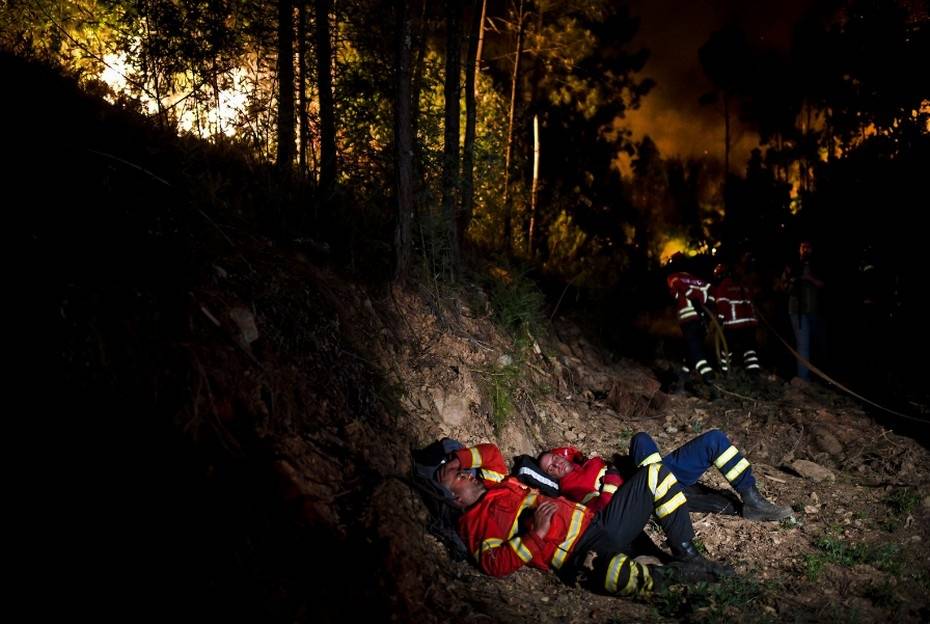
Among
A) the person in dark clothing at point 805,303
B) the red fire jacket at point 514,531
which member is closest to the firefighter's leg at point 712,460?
the red fire jacket at point 514,531

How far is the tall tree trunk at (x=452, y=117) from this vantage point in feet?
27.7

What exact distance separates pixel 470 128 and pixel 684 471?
872 cm

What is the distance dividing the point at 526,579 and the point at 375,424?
1656mm

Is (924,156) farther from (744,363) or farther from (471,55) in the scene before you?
(471,55)

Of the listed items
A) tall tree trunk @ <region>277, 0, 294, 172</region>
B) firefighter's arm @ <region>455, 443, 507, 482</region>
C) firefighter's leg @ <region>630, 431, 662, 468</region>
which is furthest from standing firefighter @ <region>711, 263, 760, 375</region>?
tall tree trunk @ <region>277, 0, 294, 172</region>

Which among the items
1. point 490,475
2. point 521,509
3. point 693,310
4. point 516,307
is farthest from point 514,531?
point 693,310

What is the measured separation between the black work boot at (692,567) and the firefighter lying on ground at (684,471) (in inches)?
29.2

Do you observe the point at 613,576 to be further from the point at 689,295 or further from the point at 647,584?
the point at 689,295

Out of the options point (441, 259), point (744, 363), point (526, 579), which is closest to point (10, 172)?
point (526, 579)

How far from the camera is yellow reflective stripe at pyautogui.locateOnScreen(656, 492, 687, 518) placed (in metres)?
4.85

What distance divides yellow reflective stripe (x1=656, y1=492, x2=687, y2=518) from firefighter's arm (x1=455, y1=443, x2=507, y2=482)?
130cm

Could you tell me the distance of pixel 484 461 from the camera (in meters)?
5.38

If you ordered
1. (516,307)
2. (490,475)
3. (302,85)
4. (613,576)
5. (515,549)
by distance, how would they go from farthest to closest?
1. (302,85)
2. (516,307)
3. (490,475)
4. (515,549)
5. (613,576)

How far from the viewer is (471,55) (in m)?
13.8
